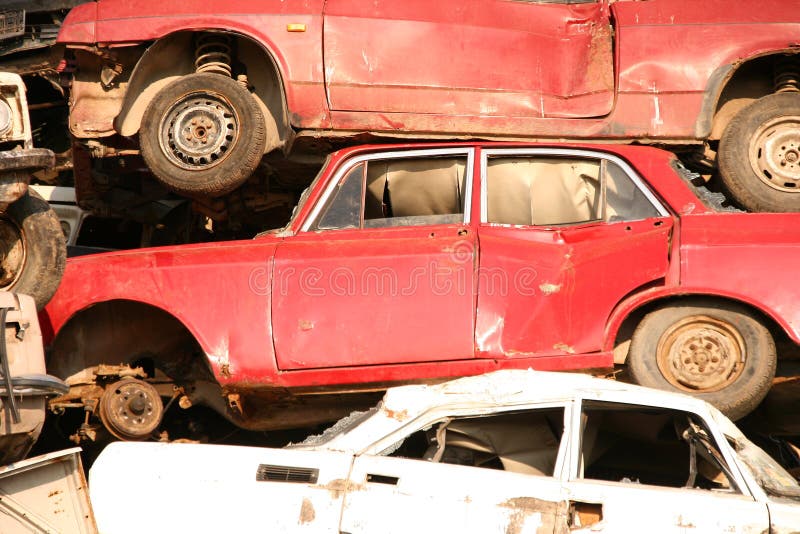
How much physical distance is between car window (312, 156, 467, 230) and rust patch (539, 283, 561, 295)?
699 mm

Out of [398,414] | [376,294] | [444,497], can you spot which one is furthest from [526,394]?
[376,294]

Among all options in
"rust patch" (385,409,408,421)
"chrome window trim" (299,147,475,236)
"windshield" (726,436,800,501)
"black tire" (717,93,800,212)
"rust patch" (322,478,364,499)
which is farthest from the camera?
"black tire" (717,93,800,212)

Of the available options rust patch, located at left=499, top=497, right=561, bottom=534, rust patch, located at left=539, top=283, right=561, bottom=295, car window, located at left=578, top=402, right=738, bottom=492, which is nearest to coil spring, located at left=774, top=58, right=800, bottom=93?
rust patch, located at left=539, top=283, right=561, bottom=295

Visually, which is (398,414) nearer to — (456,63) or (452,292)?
(452,292)

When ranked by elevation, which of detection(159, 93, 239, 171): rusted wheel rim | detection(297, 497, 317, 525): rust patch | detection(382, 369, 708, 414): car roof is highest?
detection(159, 93, 239, 171): rusted wheel rim

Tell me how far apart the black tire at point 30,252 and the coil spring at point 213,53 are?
169 centimetres

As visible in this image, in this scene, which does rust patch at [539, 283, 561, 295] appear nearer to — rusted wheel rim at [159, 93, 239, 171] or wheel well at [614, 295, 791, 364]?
wheel well at [614, 295, 791, 364]

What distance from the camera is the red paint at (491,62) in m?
6.64

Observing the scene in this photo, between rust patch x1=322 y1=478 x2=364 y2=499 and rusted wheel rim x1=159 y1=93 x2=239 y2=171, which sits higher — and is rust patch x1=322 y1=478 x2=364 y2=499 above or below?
below

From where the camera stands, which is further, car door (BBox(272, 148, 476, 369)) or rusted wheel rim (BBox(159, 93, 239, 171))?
rusted wheel rim (BBox(159, 93, 239, 171))

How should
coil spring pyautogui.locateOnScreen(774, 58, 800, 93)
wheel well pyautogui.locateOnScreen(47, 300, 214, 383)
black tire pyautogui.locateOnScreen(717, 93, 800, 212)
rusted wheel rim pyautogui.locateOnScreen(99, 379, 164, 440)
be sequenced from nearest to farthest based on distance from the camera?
rusted wheel rim pyautogui.locateOnScreen(99, 379, 164, 440) < wheel well pyautogui.locateOnScreen(47, 300, 214, 383) < black tire pyautogui.locateOnScreen(717, 93, 800, 212) < coil spring pyautogui.locateOnScreen(774, 58, 800, 93)

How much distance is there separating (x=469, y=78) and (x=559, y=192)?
105 cm

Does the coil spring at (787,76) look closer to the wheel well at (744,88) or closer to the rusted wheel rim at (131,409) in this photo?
the wheel well at (744,88)

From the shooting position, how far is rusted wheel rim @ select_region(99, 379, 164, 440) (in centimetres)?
601
